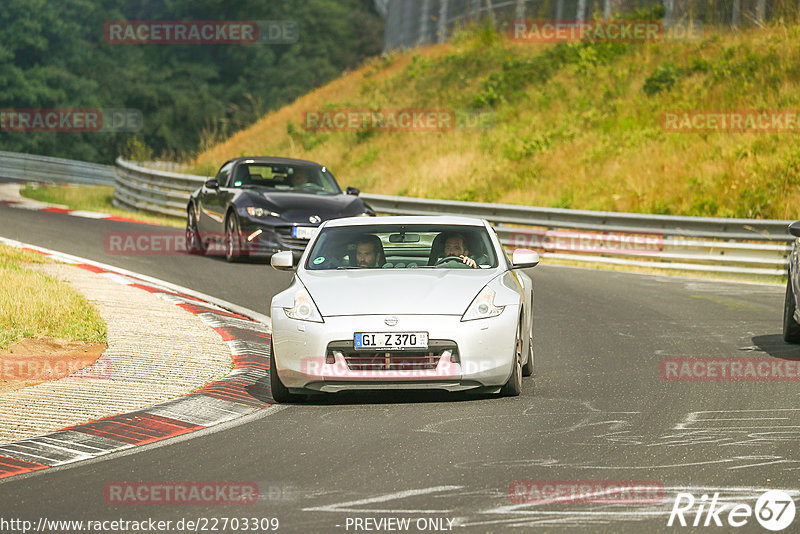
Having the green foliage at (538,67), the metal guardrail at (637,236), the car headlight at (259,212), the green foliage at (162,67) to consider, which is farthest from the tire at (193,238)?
the green foliage at (162,67)

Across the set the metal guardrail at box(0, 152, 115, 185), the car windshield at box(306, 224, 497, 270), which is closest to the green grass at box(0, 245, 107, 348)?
the car windshield at box(306, 224, 497, 270)

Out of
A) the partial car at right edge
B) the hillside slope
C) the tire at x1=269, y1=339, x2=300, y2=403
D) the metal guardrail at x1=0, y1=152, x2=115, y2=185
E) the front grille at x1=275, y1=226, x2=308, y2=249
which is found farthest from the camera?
the metal guardrail at x1=0, y1=152, x2=115, y2=185

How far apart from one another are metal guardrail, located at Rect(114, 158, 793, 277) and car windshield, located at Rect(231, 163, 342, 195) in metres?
4.93

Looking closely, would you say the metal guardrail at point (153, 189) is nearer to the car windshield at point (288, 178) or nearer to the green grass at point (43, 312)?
the car windshield at point (288, 178)

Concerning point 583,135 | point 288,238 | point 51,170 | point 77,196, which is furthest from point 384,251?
point 51,170

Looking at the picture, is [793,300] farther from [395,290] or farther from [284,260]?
[284,260]

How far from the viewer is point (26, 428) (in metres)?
7.95

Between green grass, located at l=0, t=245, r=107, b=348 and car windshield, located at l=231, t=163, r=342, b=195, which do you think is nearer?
green grass, located at l=0, t=245, r=107, b=348

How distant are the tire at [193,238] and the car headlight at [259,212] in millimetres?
2265

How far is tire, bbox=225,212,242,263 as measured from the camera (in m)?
18.8

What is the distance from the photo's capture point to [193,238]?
20.7 meters

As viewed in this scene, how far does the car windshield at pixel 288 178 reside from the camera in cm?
1977

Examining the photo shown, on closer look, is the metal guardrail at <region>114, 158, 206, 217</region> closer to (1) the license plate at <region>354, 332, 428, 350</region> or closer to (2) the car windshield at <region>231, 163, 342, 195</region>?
(2) the car windshield at <region>231, 163, 342, 195</region>

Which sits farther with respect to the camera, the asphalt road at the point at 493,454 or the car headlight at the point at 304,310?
the car headlight at the point at 304,310
